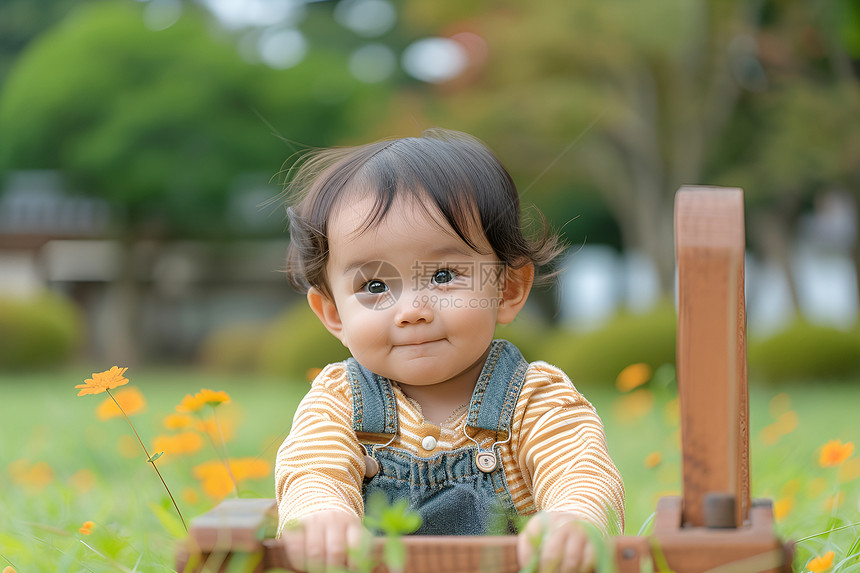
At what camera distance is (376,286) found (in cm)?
144

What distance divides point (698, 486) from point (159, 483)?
6.67 feet

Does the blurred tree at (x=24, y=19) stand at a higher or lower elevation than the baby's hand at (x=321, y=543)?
higher

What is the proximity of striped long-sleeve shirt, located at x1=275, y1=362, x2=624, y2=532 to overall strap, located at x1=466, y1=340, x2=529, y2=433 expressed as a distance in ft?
0.05

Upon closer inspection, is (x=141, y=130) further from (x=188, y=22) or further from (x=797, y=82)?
(x=797, y=82)

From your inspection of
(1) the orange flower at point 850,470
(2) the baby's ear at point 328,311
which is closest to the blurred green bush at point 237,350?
(1) the orange flower at point 850,470

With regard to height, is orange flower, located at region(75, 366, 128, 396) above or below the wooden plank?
below

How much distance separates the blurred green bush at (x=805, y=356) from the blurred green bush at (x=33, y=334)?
8.68 meters

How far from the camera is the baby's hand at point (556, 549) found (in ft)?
3.36

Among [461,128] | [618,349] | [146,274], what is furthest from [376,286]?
[146,274]

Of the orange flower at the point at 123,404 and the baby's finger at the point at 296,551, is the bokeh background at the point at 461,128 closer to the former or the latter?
the orange flower at the point at 123,404

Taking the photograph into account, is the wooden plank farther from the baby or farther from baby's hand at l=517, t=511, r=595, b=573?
the baby

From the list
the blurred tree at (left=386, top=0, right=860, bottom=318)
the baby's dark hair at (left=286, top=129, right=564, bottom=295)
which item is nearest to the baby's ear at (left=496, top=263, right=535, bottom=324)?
the baby's dark hair at (left=286, top=129, right=564, bottom=295)

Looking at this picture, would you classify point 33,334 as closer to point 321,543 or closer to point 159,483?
point 159,483

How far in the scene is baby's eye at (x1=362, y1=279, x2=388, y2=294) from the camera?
4.72 ft
